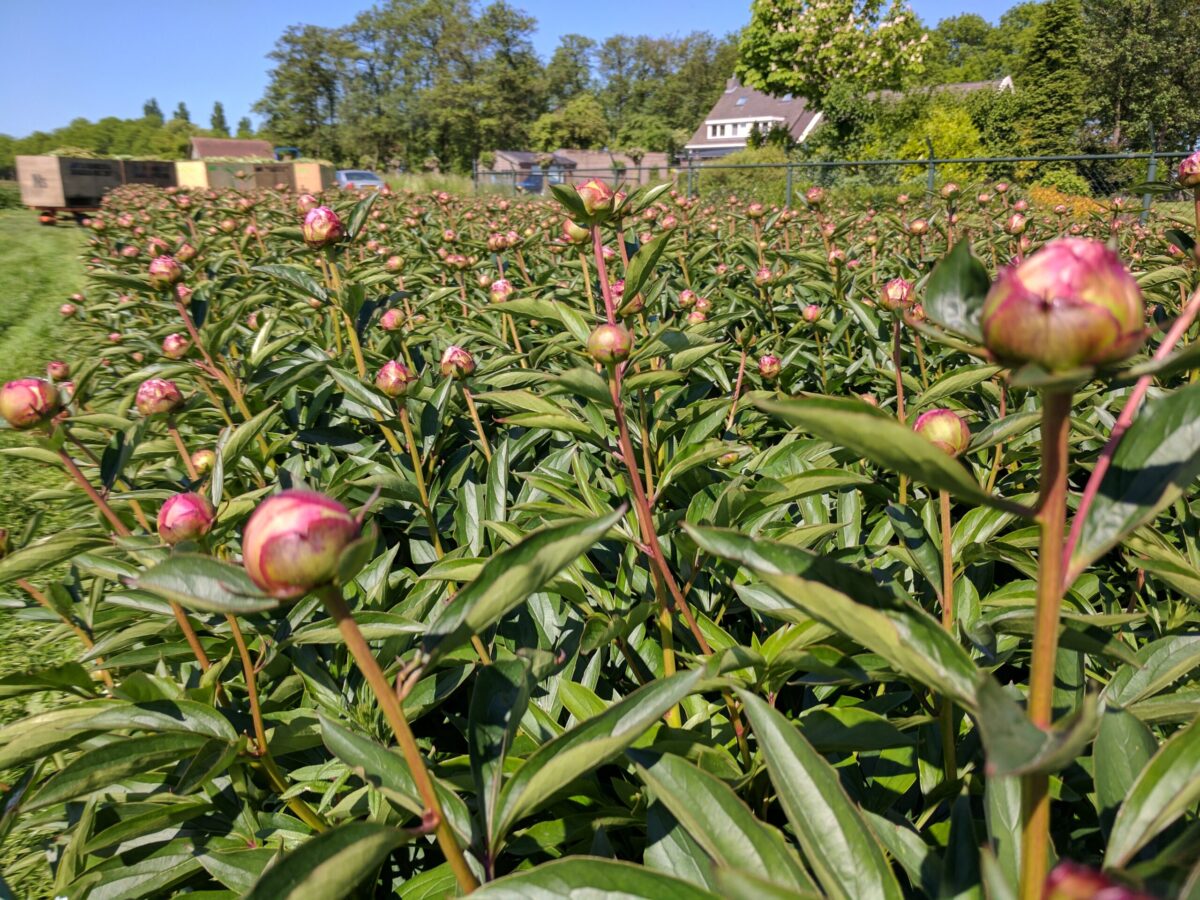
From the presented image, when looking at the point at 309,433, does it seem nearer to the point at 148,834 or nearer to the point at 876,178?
the point at 148,834

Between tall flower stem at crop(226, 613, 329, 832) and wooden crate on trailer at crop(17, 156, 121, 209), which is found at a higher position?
wooden crate on trailer at crop(17, 156, 121, 209)

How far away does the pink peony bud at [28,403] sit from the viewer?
106cm

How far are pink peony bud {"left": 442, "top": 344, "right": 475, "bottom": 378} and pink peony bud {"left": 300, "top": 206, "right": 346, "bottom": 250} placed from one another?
40 centimetres

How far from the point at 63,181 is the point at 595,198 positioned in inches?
762

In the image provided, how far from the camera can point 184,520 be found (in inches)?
35.1

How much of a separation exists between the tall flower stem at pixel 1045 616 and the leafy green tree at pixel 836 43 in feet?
94.0

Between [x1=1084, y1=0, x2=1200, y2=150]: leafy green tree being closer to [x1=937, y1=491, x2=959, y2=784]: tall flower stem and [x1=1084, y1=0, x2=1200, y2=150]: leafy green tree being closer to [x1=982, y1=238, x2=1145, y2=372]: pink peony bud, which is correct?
[x1=937, y1=491, x2=959, y2=784]: tall flower stem

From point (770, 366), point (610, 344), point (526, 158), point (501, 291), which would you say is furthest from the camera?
point (526, 158)

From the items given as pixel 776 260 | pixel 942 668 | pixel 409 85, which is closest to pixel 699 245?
pixel 776 260

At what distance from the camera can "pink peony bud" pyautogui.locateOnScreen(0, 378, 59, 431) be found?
3.49 feet

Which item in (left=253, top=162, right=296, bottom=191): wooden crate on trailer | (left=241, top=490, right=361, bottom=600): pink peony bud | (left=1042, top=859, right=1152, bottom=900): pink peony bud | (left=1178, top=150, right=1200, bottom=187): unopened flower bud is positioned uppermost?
(left=253, top=162, right=296, bottom=191): wooden crate on trailer

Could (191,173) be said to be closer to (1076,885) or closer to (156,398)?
(156,398)

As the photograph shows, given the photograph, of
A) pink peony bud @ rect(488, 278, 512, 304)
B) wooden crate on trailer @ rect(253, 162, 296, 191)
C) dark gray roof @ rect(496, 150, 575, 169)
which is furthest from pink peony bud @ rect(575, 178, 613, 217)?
dark gray roof @ rect(496, 150, 575, 169)

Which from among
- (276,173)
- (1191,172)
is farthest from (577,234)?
(276,173)
